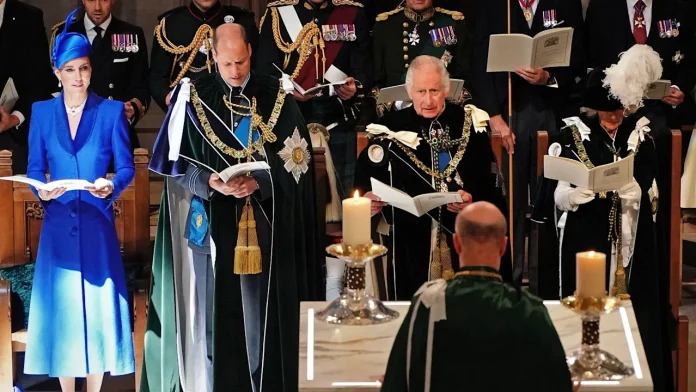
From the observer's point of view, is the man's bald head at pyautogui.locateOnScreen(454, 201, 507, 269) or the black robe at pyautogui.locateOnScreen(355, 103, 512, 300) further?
the black robe at pyautogui.locateOnScreen(355, 103, 512, 300)

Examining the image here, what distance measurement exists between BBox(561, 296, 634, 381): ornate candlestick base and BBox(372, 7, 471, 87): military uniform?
3595mm

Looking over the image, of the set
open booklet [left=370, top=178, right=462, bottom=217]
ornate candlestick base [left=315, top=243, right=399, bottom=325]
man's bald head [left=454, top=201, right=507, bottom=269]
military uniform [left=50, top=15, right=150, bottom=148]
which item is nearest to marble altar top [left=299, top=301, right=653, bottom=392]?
ornate candlestick base [left=315, top=243, right=399, bottom=325]

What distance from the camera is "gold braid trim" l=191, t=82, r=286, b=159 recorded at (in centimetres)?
561

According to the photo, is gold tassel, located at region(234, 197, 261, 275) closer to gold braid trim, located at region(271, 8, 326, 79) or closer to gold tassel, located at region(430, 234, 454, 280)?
gold tassel, located at region(430, 234, 454, 280)

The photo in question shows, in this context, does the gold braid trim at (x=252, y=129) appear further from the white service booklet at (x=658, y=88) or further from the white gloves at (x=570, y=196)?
the white service booklet at (x=658, y=88)

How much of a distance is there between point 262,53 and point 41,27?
4.59 feet

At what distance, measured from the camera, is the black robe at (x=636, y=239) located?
597 centimetres

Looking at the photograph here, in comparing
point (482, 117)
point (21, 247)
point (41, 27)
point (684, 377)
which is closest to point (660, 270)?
point (684, 377)

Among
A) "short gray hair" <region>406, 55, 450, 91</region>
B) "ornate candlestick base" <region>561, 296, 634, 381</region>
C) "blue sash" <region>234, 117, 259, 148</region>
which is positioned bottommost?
"ornate candlestick base" <region>561, 296, 634, 381</region>

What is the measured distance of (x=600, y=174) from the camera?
5.57 m

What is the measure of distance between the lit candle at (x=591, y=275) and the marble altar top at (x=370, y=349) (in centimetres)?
21

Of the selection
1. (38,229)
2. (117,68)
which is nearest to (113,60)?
(117,68)

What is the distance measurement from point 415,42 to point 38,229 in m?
2.28

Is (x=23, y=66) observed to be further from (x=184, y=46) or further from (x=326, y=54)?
(x=326, y=54)
